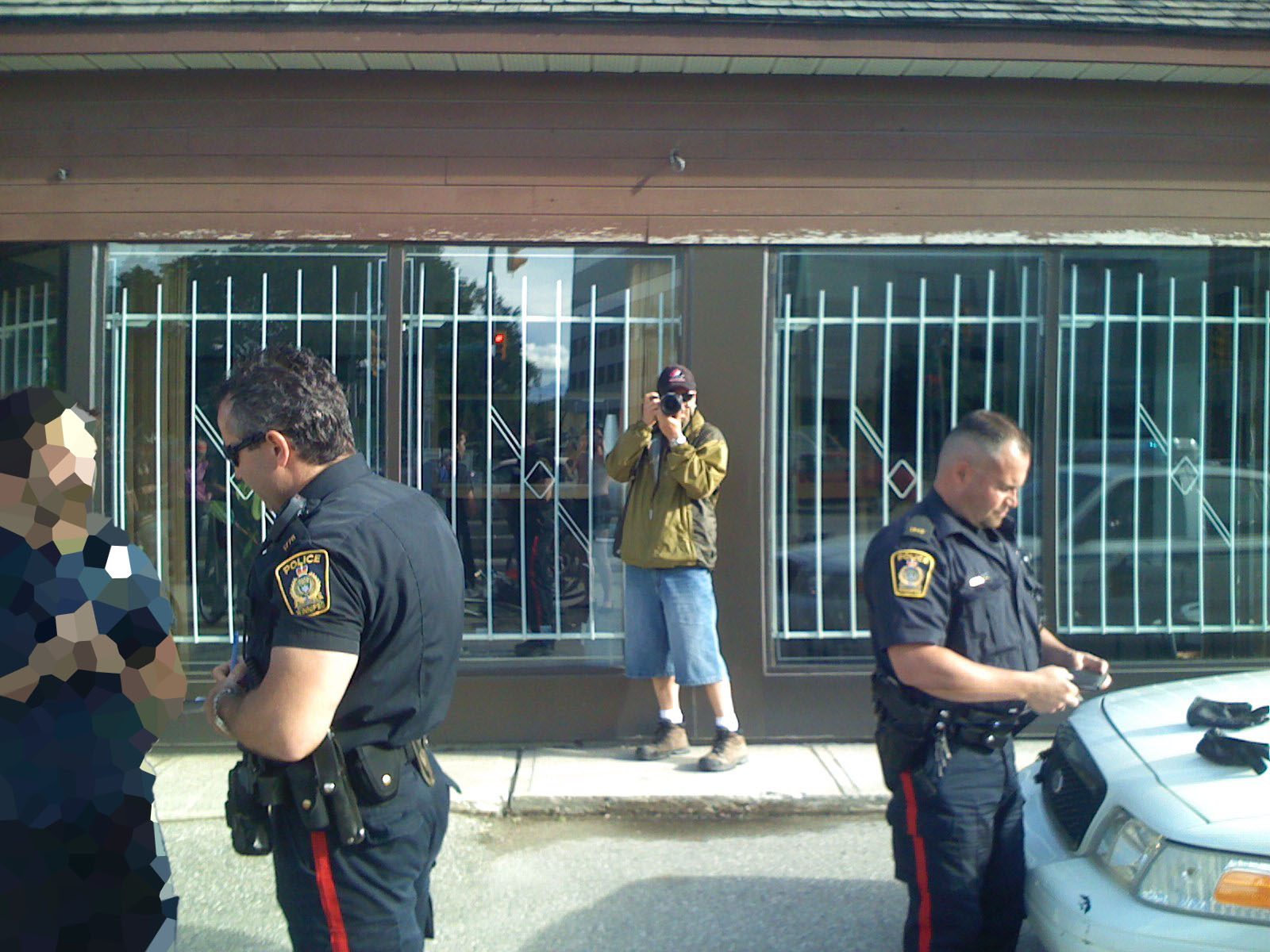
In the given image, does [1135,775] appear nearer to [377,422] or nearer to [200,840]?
[200,840]

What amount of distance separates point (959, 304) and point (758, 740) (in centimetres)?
253

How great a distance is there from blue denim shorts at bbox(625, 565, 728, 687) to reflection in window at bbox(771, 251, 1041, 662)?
688 mm

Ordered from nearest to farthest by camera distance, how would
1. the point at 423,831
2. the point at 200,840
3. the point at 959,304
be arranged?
the point at 423,831, the point at 200,840, the point at 959,304

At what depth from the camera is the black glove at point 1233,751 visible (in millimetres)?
2818

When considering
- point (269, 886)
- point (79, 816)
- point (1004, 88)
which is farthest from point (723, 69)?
point (79, 816)

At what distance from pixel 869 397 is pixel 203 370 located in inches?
138

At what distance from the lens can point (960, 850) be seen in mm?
2875

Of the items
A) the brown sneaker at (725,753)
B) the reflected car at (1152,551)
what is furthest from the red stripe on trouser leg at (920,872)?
the reflected car at (1152,551)

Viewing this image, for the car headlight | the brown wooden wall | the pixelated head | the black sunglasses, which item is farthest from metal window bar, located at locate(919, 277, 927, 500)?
the pixelated head

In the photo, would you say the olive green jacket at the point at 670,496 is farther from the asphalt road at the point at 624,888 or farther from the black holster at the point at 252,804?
the black holster at the point at 252,804

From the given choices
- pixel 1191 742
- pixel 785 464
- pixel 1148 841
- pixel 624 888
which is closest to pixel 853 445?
pixel 785 464

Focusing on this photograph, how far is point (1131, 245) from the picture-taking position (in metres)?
5.80

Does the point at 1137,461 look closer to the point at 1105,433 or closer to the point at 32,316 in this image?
the point at 1105,433

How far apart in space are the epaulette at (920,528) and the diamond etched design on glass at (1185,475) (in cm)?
377
